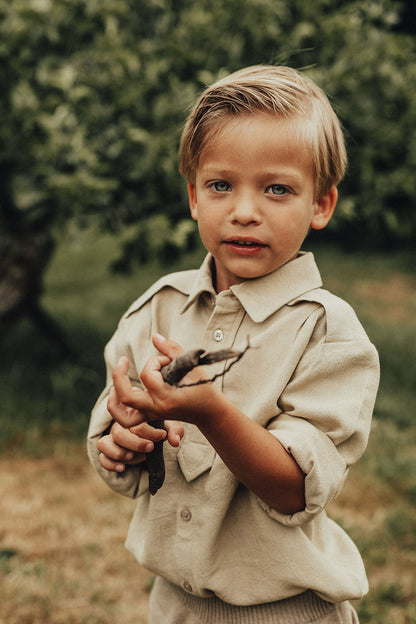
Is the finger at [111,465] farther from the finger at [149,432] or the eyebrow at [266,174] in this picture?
the eyebrow at [266,174]

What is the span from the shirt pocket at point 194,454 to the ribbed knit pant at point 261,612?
1.18ft

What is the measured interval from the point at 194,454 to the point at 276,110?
0.83m

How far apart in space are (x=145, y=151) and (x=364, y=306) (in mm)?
5266

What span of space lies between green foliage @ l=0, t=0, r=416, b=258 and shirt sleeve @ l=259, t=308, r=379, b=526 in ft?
7.21

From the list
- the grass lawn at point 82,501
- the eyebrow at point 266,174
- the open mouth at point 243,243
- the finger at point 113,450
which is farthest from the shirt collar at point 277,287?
the grass lawn at point 82,501

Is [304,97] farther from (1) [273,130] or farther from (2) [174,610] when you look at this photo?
(2) [174,610]

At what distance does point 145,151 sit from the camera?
4.07 m

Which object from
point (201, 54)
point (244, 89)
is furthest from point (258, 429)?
point (201, 54)

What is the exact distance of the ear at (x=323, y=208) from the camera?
165cm

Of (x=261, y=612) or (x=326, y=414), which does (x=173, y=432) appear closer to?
(x=326, y=414)

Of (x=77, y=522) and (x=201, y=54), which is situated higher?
(x=201, y=54)

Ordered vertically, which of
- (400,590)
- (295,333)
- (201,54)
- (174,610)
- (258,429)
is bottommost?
(400,590)

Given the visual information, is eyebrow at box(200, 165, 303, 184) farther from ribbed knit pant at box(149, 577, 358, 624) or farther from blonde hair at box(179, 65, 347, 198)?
ribbed knit pant at box(149, 577, 358, 624)

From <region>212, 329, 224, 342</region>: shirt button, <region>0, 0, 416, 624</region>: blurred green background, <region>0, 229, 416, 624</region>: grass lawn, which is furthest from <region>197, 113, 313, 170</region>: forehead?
<region>0, 229, 416, 624</region>: grass lawn
